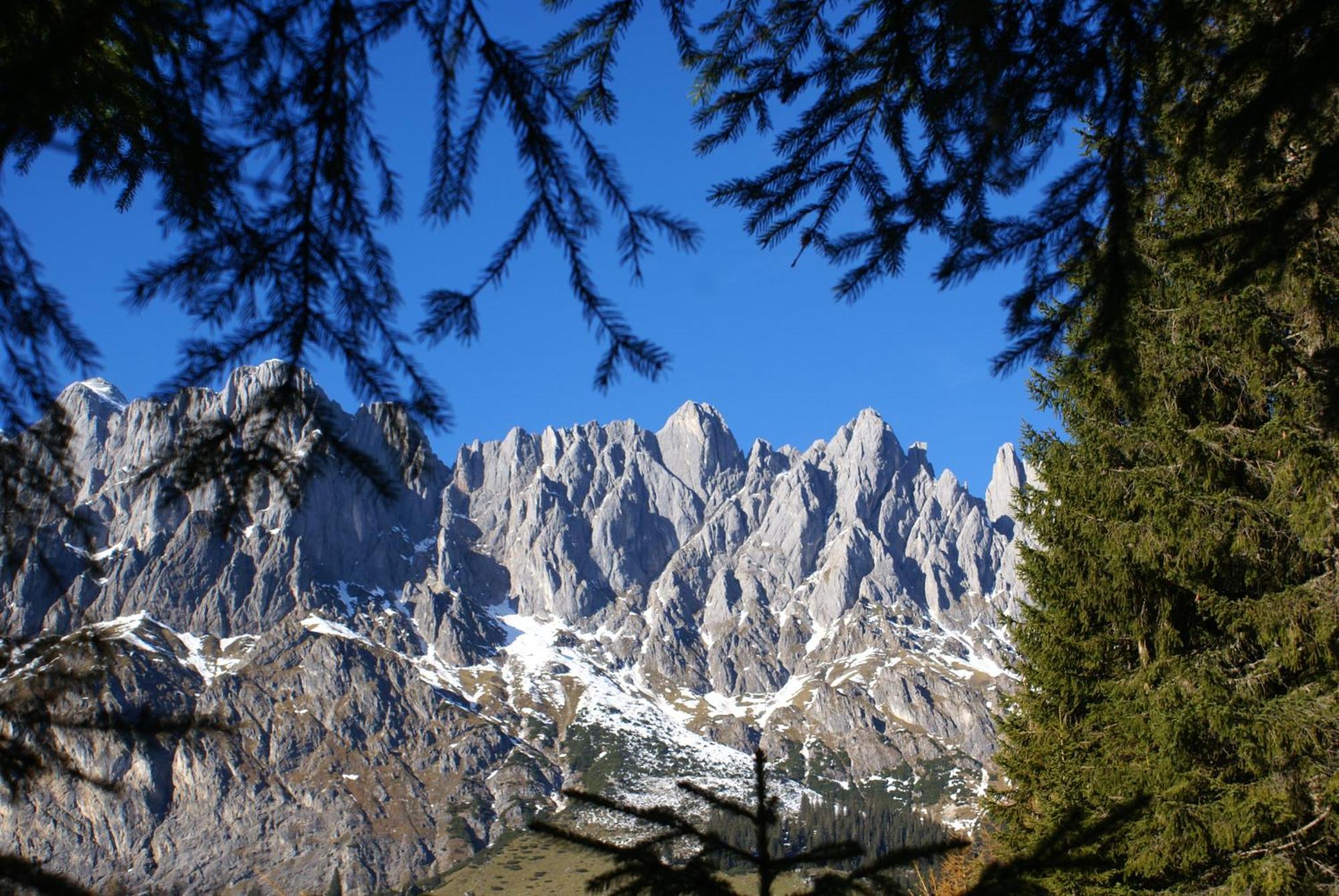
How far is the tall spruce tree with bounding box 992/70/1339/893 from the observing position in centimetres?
1006

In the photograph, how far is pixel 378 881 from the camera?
198 meters

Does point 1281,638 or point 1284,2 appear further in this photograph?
point 1281,638

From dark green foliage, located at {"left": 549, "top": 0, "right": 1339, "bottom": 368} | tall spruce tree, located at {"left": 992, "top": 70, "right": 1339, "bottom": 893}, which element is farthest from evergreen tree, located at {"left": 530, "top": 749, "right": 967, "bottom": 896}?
tall spruce tree, located at {"left": 992, "top": 70, "right": 1339, "bottom": 893}

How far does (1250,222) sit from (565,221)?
3000 millimetres

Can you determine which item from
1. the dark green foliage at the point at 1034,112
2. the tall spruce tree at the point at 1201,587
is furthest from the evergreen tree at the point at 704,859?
the tall spruce tree at the point at 1201,587

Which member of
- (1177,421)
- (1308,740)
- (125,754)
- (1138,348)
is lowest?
(125,754)

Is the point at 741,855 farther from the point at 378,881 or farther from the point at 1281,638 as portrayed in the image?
the point at 378,881

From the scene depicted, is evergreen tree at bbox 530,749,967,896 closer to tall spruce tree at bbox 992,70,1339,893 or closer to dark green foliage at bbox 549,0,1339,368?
dark green foliage at bbox 549,0,1339,368

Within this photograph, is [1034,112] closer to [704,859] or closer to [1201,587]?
[704,859]

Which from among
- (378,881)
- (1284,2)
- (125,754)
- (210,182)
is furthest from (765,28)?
(378,881)

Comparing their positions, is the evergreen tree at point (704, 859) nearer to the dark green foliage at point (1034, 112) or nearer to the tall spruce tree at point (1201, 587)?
the dark green foliage at point (1034, 112)

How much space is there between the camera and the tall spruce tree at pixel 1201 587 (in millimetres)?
10062

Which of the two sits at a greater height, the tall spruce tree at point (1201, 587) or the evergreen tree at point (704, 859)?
the tall spruce tree at point (1201, 587)

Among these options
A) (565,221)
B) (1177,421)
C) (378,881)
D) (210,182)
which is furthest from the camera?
(378,881)
